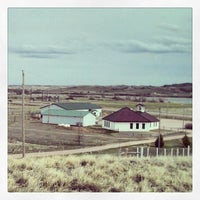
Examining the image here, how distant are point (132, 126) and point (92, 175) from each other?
443 mm

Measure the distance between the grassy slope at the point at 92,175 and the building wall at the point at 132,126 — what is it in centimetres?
20

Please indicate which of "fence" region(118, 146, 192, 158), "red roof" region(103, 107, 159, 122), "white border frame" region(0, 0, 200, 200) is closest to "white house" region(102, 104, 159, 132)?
"red roof" region(103, 107, 159, 122)

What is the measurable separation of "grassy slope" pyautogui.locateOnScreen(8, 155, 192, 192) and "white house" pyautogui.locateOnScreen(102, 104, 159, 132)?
22cm

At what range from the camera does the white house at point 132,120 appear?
3705 mm

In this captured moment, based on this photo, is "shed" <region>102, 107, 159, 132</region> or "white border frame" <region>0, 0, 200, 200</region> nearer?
"white border frame" <region>0, 0, 200, 200</region>

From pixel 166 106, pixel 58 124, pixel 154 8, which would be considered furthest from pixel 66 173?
pixel 154 8

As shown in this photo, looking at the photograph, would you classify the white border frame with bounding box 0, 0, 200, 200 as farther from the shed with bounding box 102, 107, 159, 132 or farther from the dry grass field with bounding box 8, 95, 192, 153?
the shed with bounding box 102, 107, 159, 132

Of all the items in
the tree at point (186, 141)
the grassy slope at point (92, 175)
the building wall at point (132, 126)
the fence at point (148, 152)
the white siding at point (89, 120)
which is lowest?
the grassy slope at point (92, 175)

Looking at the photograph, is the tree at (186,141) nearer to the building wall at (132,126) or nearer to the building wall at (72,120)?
the building wall at (132,126)

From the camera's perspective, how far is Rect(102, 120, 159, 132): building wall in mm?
3715

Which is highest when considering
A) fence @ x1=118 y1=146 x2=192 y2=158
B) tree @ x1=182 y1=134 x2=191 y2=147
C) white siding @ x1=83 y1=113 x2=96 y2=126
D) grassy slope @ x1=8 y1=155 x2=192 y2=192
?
white siding @ x1=83 y1=113 x2=96 y2=126
